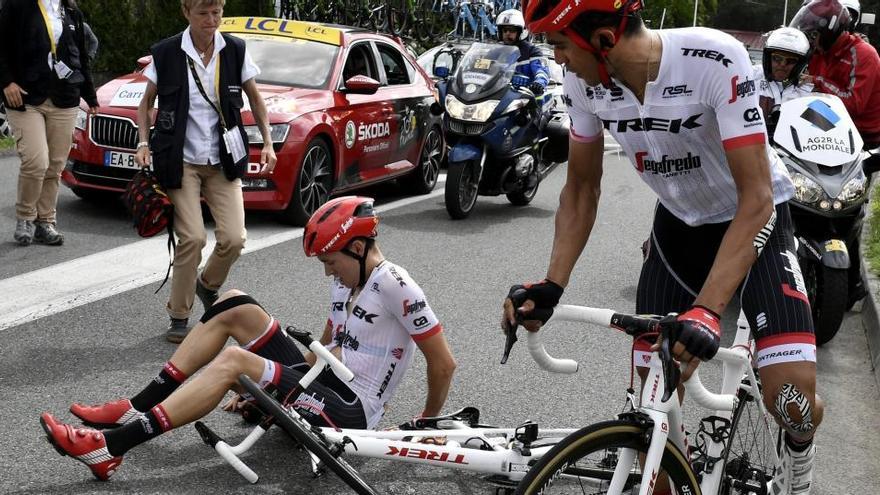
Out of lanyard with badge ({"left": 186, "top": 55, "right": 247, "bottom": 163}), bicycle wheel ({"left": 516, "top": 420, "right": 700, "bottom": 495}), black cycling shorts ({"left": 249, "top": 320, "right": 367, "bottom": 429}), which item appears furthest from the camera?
lanyard with badge ({"left": 186, "top": 55, "right": 247, "bottom": 163})

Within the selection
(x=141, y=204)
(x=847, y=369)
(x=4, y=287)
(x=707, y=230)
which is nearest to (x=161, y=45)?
(x=141, y=204)

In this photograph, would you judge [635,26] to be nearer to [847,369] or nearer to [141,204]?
[141,204]

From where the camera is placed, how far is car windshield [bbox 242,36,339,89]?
35.7 ft

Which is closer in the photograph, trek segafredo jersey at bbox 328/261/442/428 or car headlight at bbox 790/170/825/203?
trek segafredo jersey at bbox 328/261/442/428

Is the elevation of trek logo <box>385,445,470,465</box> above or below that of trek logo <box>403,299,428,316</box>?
below

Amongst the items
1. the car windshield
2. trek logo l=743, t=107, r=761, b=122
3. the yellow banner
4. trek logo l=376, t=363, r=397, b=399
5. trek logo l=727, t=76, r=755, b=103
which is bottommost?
the car windshield

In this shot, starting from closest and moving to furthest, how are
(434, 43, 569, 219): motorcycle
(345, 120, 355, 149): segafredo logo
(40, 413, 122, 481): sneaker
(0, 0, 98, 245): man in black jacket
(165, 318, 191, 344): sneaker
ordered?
(40, 413, 122, 481): sneaker < (165, 318, 191, 344): sneaker < (0, 0, 98, 245): man in black jacket < (345, 120, 355, 149): segafredo logo < (434, 43, 569, 219): motorcycle

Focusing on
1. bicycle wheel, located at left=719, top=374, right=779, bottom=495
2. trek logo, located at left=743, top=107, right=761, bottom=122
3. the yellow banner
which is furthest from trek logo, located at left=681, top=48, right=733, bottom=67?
the yellow banner

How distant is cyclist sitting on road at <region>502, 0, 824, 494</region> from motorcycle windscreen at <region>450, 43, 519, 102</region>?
7.51 metres

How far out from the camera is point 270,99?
10.3 m

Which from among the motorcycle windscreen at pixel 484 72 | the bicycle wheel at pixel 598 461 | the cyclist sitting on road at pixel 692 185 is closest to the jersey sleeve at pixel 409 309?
the cyclist sitting on road at pixel 692 185

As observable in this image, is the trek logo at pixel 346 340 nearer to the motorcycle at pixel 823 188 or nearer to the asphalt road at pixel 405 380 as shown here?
the asphalt road at pixel 405 380

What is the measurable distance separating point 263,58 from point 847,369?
633cm

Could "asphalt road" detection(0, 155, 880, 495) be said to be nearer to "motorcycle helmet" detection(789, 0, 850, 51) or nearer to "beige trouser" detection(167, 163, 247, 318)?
"beige trouser" detection(167, 163, 247, 318)
